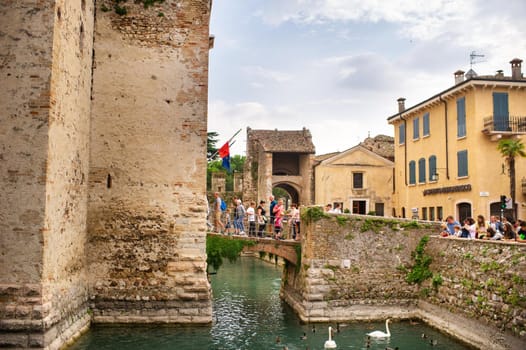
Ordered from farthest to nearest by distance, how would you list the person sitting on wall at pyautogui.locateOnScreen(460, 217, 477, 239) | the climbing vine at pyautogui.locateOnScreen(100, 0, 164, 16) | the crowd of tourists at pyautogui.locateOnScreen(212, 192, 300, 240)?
the crowd of tourists at pyautogui.locateOnScreen(212, 192, 300, 240), the person sitting on wall at pyautogui.locateOnScreen(460, 217, 477, 239), the climbing vine at pyautogui.locateOnScreen(100, 0, 164, 16)

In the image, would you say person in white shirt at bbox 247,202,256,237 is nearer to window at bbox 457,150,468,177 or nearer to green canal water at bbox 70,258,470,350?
green canal water at bbox 70,258,470,350

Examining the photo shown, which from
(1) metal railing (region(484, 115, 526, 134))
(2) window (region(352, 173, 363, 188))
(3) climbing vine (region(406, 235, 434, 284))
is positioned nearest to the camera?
(3) climbing vine (region(406, 235, 434, 284))

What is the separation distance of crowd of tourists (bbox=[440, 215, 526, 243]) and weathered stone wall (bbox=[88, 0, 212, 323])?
7975 millimetres

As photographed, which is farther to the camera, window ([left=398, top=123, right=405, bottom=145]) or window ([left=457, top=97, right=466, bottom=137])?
window ([left=398, top=123, right=405, bottom=145])

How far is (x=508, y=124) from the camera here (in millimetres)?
23688

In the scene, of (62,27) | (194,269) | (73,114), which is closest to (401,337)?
(194,269)

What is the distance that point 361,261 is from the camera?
1634cm

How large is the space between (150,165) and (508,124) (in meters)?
17.4

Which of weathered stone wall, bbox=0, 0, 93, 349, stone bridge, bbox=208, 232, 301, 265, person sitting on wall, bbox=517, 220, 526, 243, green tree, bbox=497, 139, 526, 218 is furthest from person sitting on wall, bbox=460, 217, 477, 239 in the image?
weathered stone wall, bbox=0, 0, 93, 349

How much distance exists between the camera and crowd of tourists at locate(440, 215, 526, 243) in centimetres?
1385

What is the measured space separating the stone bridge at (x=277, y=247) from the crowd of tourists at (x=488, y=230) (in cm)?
494

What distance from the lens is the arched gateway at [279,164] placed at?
35628mm

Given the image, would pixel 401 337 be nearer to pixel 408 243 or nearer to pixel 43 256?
pixel 408 243

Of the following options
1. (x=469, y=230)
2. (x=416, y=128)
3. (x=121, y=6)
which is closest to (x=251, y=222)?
(x=469, y=230)
